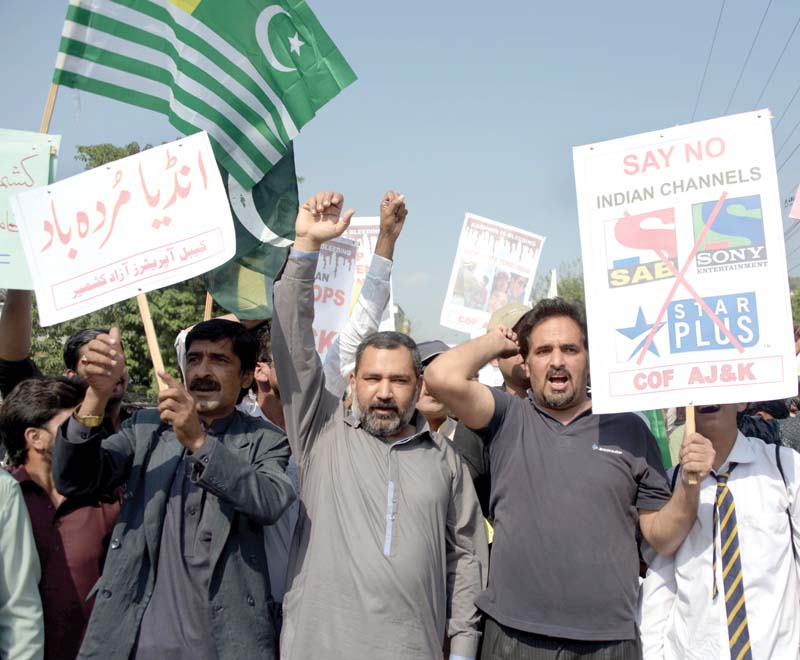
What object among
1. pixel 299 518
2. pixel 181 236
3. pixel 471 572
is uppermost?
pixel 181 236

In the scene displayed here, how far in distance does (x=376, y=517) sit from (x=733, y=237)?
5.56 feet

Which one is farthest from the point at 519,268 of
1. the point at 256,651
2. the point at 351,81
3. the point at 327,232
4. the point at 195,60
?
the point at 256,651

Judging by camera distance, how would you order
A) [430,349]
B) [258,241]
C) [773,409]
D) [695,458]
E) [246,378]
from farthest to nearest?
1. [773,409]
2. [258,241]
3. [430,349]
4. [246,378]
5. [695,458]

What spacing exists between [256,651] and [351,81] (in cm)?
328

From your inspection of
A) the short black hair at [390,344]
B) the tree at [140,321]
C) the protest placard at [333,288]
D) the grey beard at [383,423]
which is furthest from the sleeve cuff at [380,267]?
the tree at [140,321]

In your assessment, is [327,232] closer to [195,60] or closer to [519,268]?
[195,60]

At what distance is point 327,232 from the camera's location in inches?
133

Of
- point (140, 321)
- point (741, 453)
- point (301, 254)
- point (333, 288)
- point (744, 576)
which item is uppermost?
point (140, 321)

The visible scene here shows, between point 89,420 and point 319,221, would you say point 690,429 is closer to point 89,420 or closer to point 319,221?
point 319,221

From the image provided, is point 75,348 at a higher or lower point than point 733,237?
lower

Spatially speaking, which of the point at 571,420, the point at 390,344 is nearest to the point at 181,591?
the point at 390,344

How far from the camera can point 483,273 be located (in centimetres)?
934

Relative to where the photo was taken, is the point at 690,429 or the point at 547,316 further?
the point at 547,316

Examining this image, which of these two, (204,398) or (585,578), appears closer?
(585,578)
